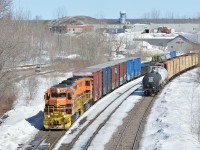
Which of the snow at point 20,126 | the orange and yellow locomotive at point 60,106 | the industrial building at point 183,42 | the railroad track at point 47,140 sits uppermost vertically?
the industrial building at point 183,42

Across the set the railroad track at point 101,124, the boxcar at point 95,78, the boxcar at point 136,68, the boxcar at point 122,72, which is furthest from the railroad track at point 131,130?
the boxcar at point 136,68

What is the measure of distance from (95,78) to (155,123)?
7715 mm

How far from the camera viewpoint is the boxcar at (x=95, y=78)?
32.0 meters

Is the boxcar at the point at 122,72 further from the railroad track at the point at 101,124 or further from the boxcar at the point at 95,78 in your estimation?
the boxcar at the point at 95,78

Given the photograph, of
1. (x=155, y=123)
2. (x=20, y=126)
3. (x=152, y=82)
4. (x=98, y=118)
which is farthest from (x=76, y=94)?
(x=152, y=82)

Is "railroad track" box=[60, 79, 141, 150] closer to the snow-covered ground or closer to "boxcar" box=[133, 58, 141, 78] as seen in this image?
the snow-covered ground

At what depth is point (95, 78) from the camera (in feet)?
108

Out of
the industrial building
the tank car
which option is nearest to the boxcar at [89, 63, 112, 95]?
the tank car

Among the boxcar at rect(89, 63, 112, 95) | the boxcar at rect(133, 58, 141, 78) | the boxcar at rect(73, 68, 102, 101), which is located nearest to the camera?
the boxcar at rect(73, 68, 102, 101)

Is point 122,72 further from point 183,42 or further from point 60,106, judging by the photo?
point 183,42

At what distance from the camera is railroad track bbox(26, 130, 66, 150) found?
21.8 metres

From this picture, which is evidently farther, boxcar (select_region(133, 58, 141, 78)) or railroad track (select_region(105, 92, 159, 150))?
boxcar (select_region(133, 58, 141, 78))

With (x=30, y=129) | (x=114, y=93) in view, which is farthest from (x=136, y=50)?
(x=30, y=129)

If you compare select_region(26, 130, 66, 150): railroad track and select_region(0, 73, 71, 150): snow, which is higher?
select_region(0, 73, 71, 150): snow
